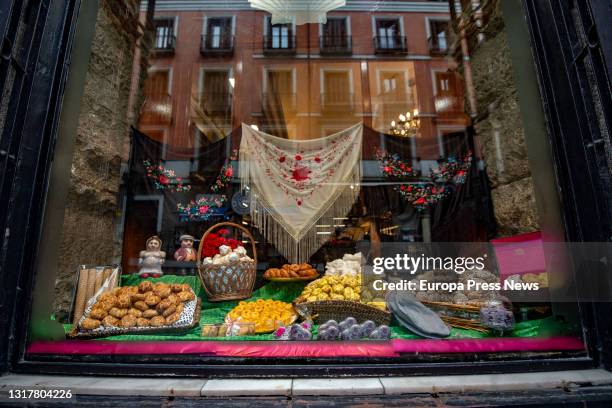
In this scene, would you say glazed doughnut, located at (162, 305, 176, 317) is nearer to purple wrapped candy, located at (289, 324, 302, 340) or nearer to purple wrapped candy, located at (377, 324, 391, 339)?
purple wrapped candy, located at (289, 324, 302, 340)

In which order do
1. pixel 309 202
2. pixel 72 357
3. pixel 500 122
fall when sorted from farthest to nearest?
1. pixel 309 202
2. pixel 500 122
3. pixel 72 357

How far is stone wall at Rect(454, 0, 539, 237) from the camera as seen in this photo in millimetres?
3852

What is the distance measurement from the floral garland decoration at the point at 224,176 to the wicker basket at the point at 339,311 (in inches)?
112

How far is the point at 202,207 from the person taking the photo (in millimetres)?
5160

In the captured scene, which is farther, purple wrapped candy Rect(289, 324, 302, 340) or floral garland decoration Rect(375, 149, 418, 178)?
floral garland decoration Rect(375, 149, 418, 178)

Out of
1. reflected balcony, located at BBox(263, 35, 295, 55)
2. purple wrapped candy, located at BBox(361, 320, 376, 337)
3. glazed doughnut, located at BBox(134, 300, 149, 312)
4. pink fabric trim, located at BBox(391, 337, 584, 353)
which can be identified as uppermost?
reflected balcony, located at BBox(263, 35, 295, 55)

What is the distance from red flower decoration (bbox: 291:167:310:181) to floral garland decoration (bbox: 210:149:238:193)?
121cm

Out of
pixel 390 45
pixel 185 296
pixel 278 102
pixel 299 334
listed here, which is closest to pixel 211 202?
pixel 278 102

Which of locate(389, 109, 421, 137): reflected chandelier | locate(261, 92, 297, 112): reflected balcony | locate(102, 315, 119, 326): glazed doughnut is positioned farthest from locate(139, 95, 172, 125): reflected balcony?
locate(389, 109, 421, 137): reflected chandelier

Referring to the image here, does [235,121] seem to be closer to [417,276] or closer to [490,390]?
[417,276]

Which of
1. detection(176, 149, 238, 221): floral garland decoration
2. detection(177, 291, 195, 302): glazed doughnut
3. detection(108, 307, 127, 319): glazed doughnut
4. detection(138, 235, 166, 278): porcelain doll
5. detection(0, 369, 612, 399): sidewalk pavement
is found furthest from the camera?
detection(176, 149, 238, 221): floral garland decoration

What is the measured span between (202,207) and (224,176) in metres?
0.68

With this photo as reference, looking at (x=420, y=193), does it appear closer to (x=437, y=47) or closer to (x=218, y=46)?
(x=437, y=47)

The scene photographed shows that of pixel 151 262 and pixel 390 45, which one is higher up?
pixel 390 45
